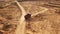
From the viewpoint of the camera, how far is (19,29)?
1.73 meters

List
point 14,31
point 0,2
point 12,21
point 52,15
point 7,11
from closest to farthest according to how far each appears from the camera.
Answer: point 14,31
point 12,21
point 52,15
point 7,11
point 0,2

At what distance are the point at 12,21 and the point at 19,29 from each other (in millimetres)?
296

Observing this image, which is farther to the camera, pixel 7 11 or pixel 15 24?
pixel 7 11

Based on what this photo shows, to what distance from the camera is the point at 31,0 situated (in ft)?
9.71

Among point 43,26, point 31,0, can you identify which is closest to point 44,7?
point 31,0

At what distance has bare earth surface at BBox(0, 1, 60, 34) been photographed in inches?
67.6

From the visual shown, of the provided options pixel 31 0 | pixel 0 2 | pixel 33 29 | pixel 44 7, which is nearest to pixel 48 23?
pixel 33 29

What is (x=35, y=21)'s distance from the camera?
6.42ft

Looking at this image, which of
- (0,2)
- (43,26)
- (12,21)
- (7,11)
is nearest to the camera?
(43,26)

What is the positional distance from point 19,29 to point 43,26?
0.37 meters

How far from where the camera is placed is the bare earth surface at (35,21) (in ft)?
5.63

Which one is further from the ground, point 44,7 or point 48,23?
point 44,7

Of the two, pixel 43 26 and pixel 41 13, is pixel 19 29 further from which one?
pixel 41 13

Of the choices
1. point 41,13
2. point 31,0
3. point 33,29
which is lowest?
point 33,29
